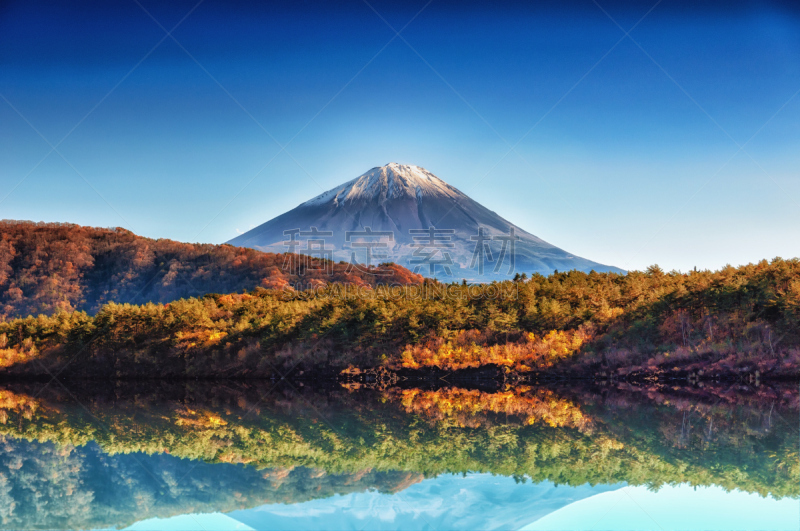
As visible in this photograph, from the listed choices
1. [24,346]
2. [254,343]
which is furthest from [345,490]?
[24,346]

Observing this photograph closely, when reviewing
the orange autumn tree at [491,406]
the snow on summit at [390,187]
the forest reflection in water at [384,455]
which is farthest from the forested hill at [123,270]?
the snow on summit at [390,187]

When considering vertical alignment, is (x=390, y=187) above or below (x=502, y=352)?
above

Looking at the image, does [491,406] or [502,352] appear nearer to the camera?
[491,406]

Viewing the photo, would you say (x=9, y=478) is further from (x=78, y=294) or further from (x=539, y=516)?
(x=78, y=294)

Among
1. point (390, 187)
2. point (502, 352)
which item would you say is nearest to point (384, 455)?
point (502, 352)

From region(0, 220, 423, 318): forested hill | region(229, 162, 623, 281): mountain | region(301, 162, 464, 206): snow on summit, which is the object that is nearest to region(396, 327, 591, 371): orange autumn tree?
region(0, 220, 423, 318): forested hill

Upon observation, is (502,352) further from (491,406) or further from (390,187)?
(390,187)
